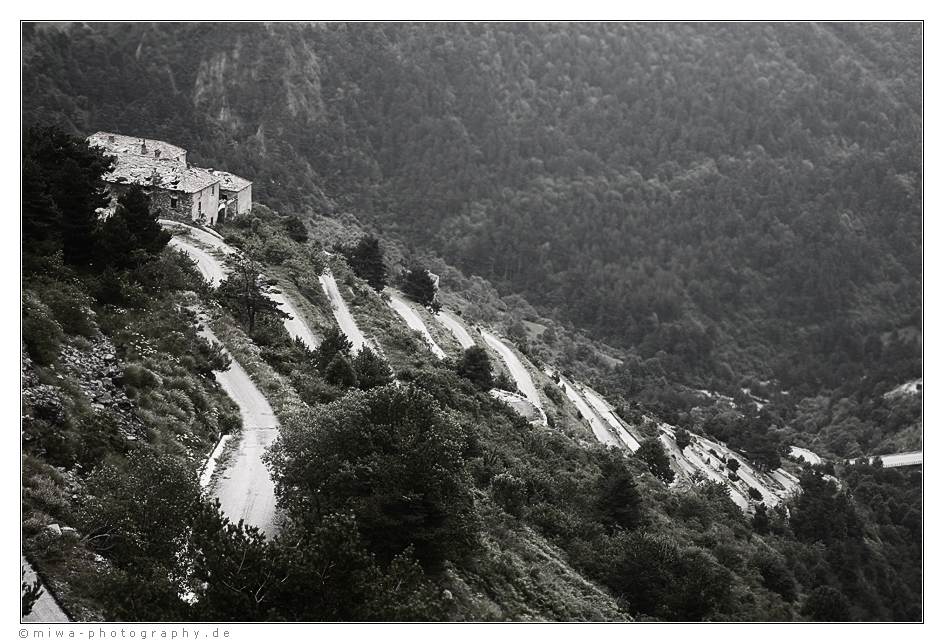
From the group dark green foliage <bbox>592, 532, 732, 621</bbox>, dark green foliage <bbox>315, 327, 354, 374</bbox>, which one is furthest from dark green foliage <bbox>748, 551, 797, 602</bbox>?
dark green foliage <bbox>315, 327, 354, 374</bbox>

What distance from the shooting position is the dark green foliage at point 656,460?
167 ft

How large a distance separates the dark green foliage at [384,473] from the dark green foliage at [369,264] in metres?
47.7

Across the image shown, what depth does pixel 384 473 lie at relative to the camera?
16.4 metres

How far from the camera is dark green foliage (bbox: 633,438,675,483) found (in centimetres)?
5084

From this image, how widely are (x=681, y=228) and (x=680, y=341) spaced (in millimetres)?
34903

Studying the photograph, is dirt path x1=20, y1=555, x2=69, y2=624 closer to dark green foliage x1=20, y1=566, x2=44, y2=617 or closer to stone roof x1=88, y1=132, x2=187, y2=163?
dark green foliage x1=20, y1=566, x2=44, y2=617

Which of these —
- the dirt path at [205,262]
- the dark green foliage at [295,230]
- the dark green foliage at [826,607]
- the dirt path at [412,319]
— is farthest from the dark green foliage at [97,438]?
the dark green foliage at [295,230]

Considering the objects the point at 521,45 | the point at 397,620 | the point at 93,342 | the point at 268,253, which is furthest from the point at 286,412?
the point at 521,45

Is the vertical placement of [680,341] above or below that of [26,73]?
below

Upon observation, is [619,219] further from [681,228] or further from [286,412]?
[286,412]

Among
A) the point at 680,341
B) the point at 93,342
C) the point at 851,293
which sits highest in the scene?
the point at 93,342

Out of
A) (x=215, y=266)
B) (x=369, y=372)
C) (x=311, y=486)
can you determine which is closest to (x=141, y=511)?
(x=311, y=486)

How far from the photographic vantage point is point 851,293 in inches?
5802

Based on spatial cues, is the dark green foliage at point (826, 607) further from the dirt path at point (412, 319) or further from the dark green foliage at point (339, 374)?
the dirt path at point (412, 319)
